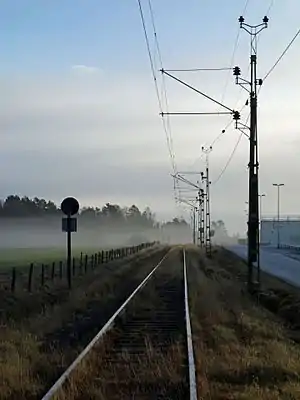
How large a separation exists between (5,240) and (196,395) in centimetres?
14049

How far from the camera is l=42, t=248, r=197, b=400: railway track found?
452 inches

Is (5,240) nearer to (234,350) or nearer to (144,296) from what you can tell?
(144,296)

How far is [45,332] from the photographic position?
18.6 metres

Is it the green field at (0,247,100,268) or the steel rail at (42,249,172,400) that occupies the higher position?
the steel rail at (42,249,172,400)

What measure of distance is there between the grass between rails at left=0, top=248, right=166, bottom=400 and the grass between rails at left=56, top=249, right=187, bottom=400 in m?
0.48

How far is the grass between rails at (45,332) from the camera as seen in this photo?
490 inches

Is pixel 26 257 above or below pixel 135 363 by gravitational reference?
below

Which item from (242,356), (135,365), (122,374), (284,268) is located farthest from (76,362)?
(284,268)

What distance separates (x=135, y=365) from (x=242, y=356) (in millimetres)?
2222

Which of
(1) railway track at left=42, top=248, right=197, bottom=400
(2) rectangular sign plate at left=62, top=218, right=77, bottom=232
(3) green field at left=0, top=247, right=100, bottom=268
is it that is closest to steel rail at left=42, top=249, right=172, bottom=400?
(1) railway track at left=42, top=248, right=197, bottom=400

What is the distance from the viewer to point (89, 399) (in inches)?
432

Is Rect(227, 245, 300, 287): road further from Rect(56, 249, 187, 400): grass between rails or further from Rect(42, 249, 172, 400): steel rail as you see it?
Rect(42, 249, 172, 400): steel rail

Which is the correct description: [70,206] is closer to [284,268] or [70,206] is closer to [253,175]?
[253,175]

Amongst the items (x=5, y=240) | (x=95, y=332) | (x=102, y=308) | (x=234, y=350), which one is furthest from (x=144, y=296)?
(x=5, y=240)
